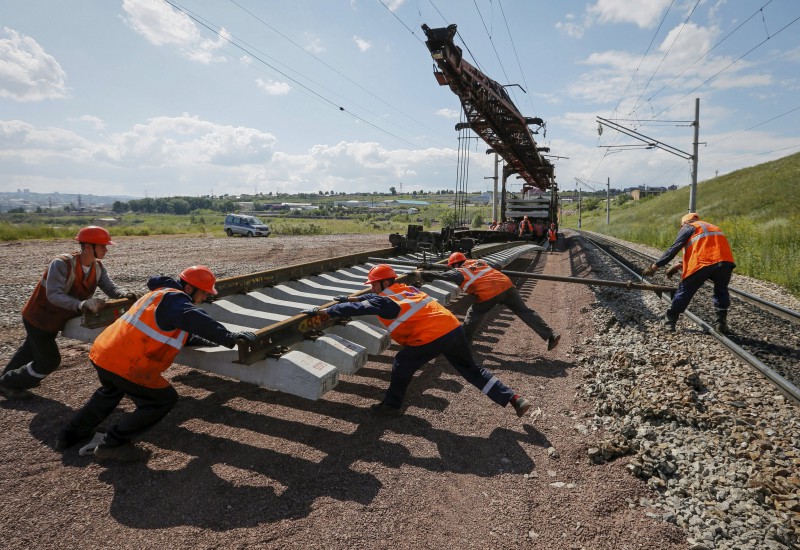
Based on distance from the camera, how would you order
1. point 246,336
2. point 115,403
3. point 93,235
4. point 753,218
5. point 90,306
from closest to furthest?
→ point 246,336
point 115,403
point 90,306
point 93,235
point 753,218

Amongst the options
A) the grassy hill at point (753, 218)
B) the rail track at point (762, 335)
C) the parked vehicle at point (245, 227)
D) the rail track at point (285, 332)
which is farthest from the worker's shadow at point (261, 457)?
the parked vehicle at point (245, 227)

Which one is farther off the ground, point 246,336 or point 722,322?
point 246,336

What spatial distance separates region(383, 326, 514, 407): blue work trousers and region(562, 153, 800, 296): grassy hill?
958 cm

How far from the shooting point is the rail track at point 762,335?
469 cm

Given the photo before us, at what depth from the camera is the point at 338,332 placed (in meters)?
4.46

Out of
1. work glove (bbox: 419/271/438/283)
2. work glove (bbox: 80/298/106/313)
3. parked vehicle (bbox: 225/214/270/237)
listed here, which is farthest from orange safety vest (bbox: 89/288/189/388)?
parked vehicle (bbox: 225/214/270/237)

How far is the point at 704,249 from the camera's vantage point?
6324 mm

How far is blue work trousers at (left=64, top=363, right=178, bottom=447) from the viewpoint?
3.20m

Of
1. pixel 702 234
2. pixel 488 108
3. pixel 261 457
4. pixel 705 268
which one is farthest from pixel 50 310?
pixel 488 108

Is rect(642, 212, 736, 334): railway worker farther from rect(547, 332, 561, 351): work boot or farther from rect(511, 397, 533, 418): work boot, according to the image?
rect(511, 397, 533, 418): work boot

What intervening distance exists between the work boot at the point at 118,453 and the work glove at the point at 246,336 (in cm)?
111

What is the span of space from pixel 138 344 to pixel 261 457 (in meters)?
1.20

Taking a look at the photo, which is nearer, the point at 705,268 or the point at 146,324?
the point at 146,324

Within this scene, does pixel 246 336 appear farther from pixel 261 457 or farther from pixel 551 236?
pixel 551 236
